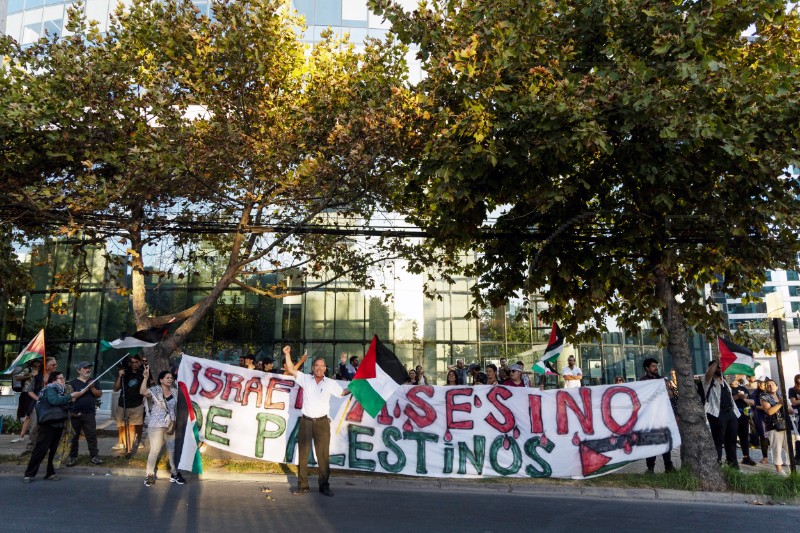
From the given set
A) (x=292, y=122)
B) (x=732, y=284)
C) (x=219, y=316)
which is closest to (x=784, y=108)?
(x=732, y=284)

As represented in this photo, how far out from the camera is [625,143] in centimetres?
923

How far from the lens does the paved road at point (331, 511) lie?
6.71 m

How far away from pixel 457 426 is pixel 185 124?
7.72m

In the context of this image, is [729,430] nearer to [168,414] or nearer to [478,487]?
[478,487]

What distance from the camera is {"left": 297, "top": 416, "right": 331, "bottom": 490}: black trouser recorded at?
8.44 m

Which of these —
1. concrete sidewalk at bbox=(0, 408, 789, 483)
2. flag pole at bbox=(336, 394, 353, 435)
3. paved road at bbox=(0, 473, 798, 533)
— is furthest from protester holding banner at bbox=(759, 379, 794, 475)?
flag pole at bbox=(336, 394, 353, 435)

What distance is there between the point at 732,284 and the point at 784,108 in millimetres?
3858

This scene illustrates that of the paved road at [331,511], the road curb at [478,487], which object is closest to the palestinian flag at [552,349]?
the road curb at [478,487]

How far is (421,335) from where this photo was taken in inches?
902

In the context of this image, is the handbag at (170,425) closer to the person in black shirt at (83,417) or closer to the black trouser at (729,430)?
the person in black shirt at (83,417)

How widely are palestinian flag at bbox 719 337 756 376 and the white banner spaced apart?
1.23 meters

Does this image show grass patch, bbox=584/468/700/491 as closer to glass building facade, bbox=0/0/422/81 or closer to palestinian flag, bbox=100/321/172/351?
palestinian flag, bbox=100/321/172/351

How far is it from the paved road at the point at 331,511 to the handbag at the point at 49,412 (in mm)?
948

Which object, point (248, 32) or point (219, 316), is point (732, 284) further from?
point (219, 316)
